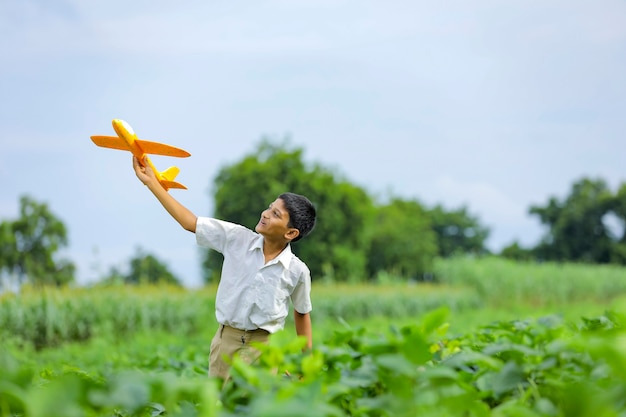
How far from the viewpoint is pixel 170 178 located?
3840 mm

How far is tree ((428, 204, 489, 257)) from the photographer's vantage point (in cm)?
4825

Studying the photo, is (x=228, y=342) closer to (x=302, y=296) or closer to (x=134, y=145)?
(x=302, y=296)

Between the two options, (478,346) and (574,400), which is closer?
(574,400)

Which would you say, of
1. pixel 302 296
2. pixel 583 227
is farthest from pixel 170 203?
pixel 583 227

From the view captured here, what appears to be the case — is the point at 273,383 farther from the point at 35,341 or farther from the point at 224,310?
the point at 35,341

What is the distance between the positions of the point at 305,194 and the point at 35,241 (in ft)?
31.4

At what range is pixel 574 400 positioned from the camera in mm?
1270

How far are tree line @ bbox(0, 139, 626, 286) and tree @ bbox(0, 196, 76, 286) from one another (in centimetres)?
3

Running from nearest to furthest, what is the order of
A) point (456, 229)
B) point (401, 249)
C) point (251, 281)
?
point (251, 281) → point (401, 249) → point (456, 229)

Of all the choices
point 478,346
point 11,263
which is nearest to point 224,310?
point 478,346

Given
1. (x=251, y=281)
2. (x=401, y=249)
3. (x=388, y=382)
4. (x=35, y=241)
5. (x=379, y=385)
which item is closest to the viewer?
(x=388, y=382)

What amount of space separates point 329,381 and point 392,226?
3542 centimetres

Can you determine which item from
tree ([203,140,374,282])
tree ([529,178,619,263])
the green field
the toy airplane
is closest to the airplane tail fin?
the toy airplane

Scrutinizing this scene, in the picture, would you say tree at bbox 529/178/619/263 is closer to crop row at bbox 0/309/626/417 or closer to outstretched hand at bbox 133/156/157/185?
outstretched hand at bbox 133/156/157/185
